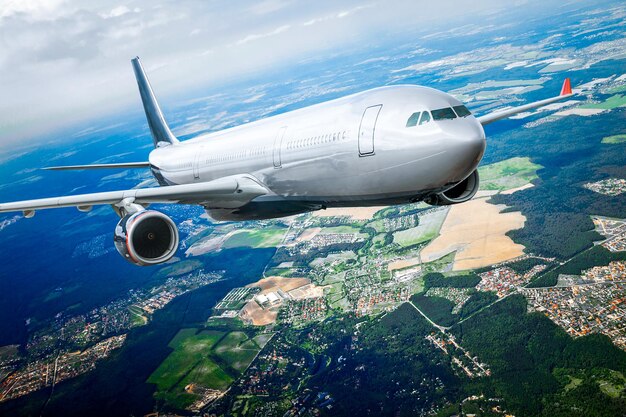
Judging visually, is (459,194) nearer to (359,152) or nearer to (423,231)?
(359,152)

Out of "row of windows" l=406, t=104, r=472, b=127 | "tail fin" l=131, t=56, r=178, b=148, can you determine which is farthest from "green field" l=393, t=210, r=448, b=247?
"row of windows" l=406, t=104, r=472, b=127

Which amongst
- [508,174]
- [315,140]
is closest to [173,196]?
[315,140]

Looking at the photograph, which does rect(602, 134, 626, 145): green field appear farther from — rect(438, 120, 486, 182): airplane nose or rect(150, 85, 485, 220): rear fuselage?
rect(438, 120, 486, 182): airplane nose

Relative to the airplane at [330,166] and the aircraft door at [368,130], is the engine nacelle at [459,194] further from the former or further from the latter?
the aircraft door at [368,130]

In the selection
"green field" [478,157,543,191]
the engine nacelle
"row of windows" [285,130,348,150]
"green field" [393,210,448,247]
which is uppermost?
"row of windows" [285,130,348,150]

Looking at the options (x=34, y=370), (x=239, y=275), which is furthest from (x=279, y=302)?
(x=34, y=370)

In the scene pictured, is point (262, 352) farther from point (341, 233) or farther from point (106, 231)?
point (106, 231)
